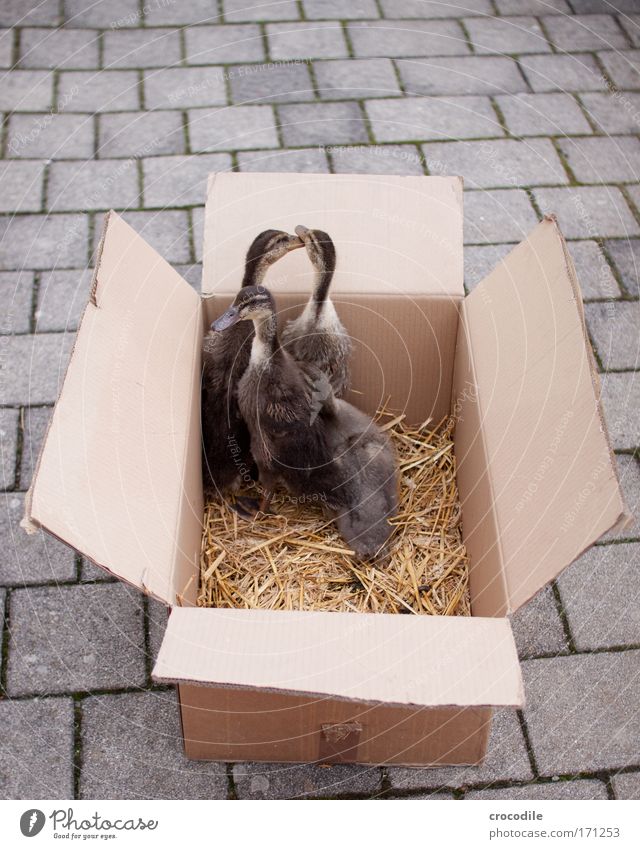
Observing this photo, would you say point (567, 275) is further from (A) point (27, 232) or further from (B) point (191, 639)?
(A) point (27, 232)

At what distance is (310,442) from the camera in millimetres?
2344

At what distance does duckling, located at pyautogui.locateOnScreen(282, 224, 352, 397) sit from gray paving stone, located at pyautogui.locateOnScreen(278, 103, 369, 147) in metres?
1.65

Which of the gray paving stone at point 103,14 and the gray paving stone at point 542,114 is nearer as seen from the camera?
the gray paving stone at point 542,114

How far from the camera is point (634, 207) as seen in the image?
372 cm

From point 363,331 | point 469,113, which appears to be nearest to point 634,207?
point 469,113

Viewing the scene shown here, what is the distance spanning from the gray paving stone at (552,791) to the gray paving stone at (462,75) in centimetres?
323

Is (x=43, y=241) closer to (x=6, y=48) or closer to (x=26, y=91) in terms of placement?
(x=26, y=91)

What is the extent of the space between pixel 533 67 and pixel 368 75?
857mm

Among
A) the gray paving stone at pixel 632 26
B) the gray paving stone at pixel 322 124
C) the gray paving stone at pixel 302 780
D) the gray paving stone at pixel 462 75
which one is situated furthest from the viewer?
the gray paving stone at pixel 632 26

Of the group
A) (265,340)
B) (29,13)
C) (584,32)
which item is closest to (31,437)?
(265,340)

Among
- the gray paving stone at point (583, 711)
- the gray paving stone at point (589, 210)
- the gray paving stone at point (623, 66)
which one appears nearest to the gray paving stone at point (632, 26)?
the gray paving stone at point (623, 66)

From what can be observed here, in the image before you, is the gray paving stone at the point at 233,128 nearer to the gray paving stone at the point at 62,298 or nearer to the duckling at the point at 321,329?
the gray paving stone at the point at 62,298

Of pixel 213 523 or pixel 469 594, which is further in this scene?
pixel 213 523

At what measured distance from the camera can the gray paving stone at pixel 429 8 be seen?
14.8 feet
